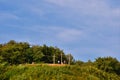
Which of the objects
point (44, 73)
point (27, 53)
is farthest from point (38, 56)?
point (44, 73)

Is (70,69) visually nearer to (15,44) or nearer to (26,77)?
(26,77)

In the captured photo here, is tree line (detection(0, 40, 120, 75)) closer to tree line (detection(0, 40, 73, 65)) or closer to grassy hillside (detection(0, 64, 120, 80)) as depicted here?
tree line (detection(0, 40, 73, 65))

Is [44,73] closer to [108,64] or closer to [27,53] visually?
[27,53]

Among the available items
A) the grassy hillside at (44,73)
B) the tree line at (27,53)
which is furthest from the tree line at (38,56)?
the grassy hillside at (44,73)

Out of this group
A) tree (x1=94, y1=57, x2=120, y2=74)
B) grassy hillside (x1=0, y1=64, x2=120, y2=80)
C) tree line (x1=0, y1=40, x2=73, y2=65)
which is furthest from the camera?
tree (x1=94, y1=57, x2=120, y2=74)

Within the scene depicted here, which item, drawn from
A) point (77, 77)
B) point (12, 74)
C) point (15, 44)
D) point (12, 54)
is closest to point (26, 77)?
point (12, 74)

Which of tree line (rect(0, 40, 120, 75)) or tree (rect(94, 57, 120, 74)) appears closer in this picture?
tree line (rect(0, 40, 120, 75))

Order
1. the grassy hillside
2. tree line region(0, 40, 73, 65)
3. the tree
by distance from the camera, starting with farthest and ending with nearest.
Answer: the tree
tree line region(0, 40, 73, 65)
the grassy hillside

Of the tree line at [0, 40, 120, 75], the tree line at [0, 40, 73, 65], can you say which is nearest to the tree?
the tree line at [0, 40, 120, 75]

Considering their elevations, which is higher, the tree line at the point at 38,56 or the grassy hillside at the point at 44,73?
the tree line at the point at 38,56

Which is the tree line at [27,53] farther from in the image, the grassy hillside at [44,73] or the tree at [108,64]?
the grassy hillside at [44,73]

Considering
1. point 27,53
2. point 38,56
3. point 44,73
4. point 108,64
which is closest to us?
point 44,73

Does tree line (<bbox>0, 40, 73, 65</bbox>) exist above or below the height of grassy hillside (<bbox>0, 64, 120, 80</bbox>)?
above

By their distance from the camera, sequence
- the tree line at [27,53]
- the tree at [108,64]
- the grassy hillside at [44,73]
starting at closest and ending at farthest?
the grassy hillside at [44,73] → the tree line at [27,53] → the tree at [108,64]
